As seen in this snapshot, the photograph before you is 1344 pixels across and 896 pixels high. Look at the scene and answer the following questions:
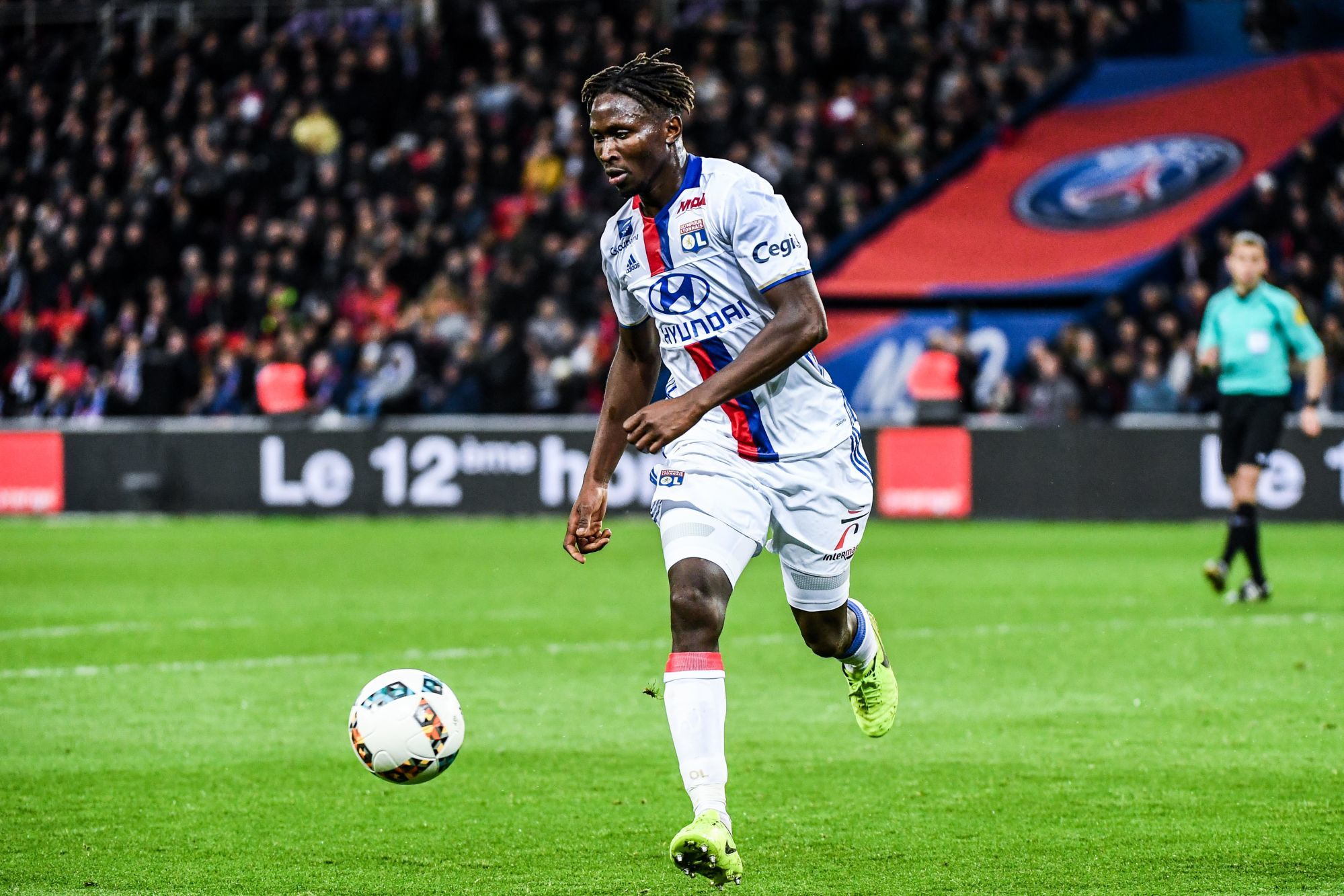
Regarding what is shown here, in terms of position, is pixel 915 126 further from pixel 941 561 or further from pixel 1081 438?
pixel 941 561

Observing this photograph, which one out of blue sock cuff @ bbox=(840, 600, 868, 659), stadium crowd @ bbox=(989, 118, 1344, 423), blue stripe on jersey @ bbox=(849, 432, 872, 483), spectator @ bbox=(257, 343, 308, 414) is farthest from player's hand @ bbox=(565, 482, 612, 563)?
spectator @ bbox=(257, 343, 308, 414)

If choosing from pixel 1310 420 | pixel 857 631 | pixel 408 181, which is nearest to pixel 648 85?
pixel 857 631

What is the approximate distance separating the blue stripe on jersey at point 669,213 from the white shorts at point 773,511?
0.53m

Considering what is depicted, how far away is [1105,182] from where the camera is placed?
2317 cm

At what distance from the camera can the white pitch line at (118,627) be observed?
1059 centimetres

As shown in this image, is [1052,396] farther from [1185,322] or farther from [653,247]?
[653,247]

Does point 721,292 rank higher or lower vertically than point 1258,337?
higher

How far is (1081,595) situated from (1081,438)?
6313 mm

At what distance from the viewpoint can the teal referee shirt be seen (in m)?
11.3

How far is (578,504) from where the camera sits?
5324 mm

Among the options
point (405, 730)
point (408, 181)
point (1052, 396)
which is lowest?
point (1052, 396)

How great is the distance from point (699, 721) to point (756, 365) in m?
0.92

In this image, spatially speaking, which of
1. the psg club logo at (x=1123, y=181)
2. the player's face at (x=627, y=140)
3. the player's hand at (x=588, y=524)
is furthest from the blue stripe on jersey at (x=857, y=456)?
the psg club logo at (x=1123, y=181)

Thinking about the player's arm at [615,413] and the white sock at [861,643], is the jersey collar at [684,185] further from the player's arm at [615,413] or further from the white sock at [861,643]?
the white sock at [861,643]
